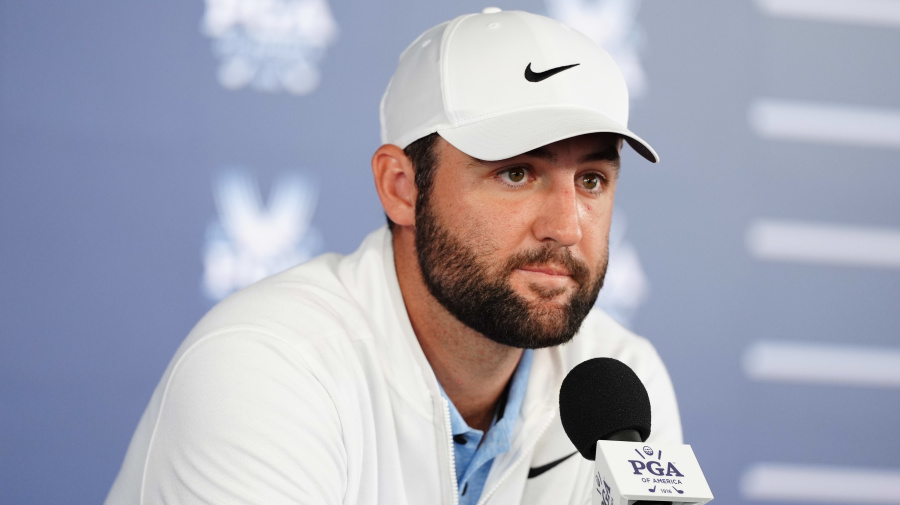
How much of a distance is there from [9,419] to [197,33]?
0.98 metres

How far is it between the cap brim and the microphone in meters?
0.30

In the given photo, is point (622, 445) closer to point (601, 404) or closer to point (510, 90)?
point (601, 404)

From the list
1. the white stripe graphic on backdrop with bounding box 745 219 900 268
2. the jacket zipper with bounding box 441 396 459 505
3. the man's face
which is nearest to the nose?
the man's face

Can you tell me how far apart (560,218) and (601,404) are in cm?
31

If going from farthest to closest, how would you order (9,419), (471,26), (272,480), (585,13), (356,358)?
(585,13) < (9,419) < (471,26) < (356,358) < (272,480)

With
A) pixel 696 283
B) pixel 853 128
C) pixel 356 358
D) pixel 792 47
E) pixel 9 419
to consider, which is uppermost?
pixel 792 47

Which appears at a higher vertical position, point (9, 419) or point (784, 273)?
point (784, 273)

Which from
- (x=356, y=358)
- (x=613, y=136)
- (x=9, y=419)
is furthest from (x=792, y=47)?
(x=9, y=419)

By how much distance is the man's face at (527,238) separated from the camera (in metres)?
1.20

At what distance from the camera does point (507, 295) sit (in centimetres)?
121

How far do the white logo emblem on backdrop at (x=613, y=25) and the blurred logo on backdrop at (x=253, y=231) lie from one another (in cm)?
76

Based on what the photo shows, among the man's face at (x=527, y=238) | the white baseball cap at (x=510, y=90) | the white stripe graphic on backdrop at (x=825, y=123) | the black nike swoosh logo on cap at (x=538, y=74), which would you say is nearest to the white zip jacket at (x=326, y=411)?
the man's face at (x=527, y=238)

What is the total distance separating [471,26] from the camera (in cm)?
135

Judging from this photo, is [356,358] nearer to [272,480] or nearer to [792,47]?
[272,480]
